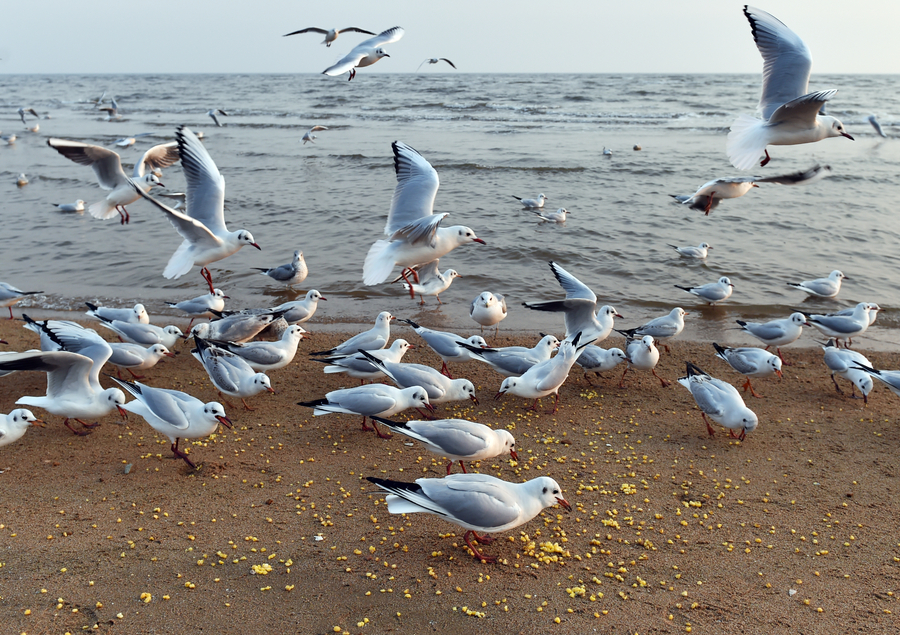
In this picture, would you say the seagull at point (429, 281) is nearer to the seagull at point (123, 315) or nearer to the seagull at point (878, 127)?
the seagull at point (123, 315)

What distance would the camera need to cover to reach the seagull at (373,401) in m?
5.96

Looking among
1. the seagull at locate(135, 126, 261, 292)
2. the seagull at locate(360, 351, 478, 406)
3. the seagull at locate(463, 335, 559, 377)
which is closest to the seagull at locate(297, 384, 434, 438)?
the seagull at locate(360, 351, 478, 406)

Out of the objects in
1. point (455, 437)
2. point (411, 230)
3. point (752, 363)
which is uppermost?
point (411, 230)

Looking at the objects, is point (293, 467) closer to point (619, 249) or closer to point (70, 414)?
point (70, 414)

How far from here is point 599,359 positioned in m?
7.27

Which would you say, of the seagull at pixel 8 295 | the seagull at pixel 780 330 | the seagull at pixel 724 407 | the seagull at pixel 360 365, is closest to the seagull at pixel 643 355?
the seagull at pixel 724 407

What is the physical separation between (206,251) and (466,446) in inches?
217

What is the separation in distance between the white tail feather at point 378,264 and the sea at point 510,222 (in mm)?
1483

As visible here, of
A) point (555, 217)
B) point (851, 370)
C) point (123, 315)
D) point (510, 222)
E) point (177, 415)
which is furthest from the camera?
point (510, 222)

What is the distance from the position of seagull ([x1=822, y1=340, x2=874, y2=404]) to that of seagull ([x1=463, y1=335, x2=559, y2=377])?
304cm

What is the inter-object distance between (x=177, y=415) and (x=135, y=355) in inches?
84.4

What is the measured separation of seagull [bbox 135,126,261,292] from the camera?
877 cm

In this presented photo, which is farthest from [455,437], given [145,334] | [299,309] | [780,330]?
[780,330]

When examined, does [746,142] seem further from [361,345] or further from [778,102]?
[361,345]
